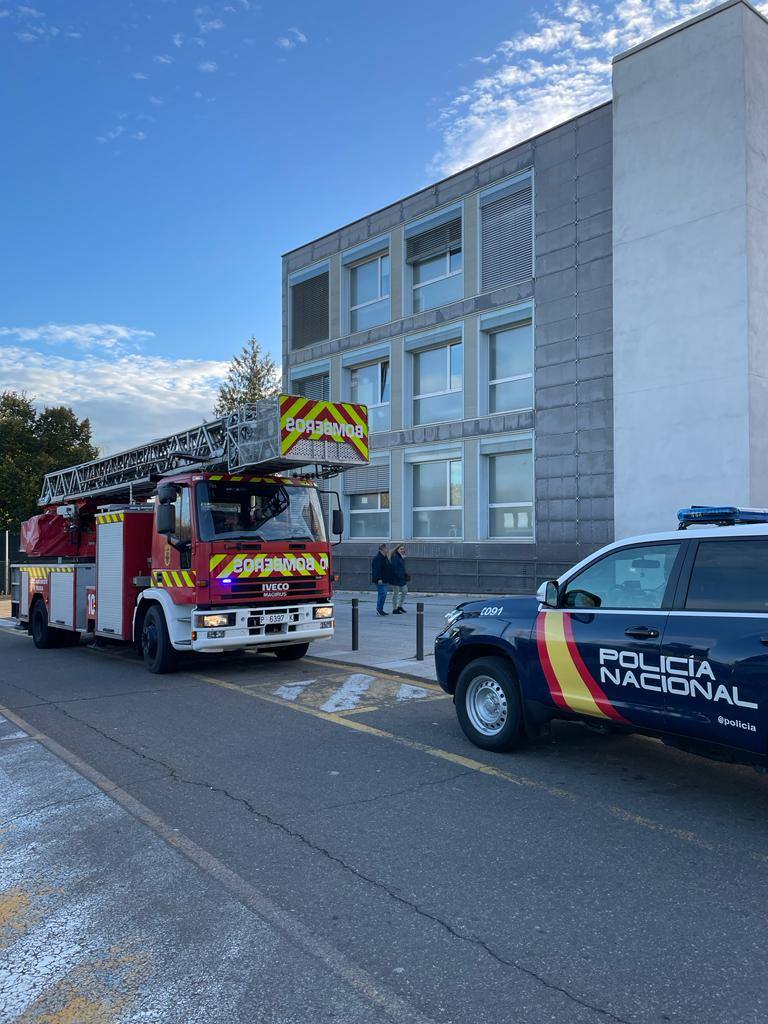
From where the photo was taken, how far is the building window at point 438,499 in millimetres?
23156

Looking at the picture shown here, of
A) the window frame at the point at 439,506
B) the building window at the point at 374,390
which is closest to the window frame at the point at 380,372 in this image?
the building window at the point at 374,390

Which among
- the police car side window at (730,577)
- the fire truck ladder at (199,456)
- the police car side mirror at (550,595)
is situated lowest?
the police car side mirror at (550,595)

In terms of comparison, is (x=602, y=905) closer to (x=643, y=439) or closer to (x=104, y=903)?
(x=104, y=903)

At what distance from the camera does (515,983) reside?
10.3 ft

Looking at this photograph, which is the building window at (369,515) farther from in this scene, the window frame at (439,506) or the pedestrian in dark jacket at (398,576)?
the pedestrian in dark jacket at (398,576)

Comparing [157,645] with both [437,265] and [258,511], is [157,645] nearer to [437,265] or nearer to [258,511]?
[258,511]

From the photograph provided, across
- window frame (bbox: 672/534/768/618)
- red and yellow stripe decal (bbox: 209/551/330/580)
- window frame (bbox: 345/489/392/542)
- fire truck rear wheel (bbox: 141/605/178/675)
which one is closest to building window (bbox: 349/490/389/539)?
window frame (bbox: 345/489/392/542)

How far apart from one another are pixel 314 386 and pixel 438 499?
7.63 meters

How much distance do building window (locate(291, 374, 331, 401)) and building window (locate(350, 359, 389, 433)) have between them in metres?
1.23

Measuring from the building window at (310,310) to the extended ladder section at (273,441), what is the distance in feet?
52.6

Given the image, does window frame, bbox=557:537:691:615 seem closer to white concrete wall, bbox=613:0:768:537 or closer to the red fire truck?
the red fire truck

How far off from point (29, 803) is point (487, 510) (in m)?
17.8

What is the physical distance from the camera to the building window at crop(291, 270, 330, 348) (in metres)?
27.8

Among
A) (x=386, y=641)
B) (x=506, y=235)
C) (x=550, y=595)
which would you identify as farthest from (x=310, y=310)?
(x=550, y=595)
